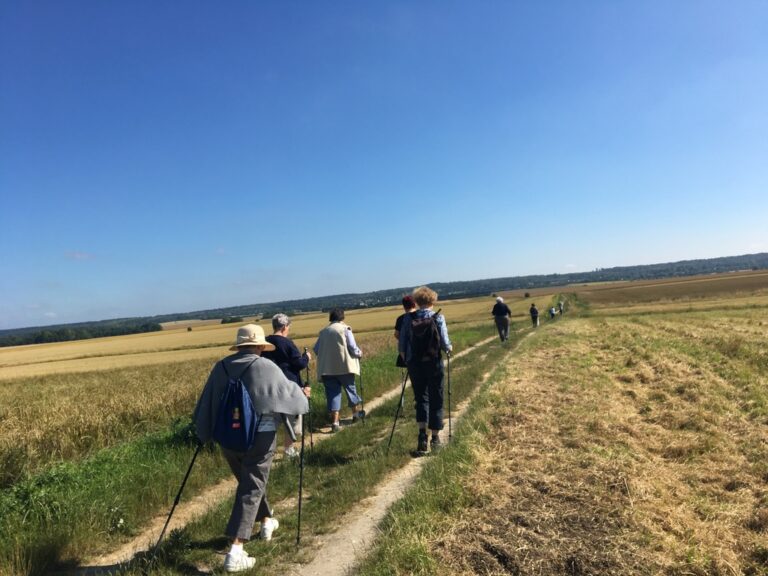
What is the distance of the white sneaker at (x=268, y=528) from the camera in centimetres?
457

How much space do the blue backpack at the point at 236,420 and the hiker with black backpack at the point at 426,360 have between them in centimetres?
315

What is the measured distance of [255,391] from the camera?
4.30 m

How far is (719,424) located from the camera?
7.47 m

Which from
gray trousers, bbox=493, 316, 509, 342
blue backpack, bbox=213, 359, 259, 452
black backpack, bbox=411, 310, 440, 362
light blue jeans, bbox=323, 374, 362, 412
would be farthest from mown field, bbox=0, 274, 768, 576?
gray trousers, bbox=493, 316, 509, 342

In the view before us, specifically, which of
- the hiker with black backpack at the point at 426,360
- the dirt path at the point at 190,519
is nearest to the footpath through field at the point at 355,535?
the dirt path at the point at 190,519

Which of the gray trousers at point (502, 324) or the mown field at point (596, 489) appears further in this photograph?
the gray trousers at point (502, 324)

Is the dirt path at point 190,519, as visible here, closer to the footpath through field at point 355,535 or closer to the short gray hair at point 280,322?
the footpath through field at point 355,535

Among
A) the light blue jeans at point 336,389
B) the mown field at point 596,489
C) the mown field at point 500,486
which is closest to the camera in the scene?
the mown field at point 596,489

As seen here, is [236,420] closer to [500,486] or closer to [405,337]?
[500,486]

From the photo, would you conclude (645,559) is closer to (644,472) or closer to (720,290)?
(644,472)

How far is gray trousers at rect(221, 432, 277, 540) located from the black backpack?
2.98 meters

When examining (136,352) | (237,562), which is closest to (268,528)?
(237,562)

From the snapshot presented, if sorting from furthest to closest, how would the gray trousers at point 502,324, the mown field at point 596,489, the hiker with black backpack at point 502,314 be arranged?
1. the gray trousers at point 502,324
2. the hiker with black backpack at point 502,314
3. the mown field at point 596,489

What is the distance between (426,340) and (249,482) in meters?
3.32
